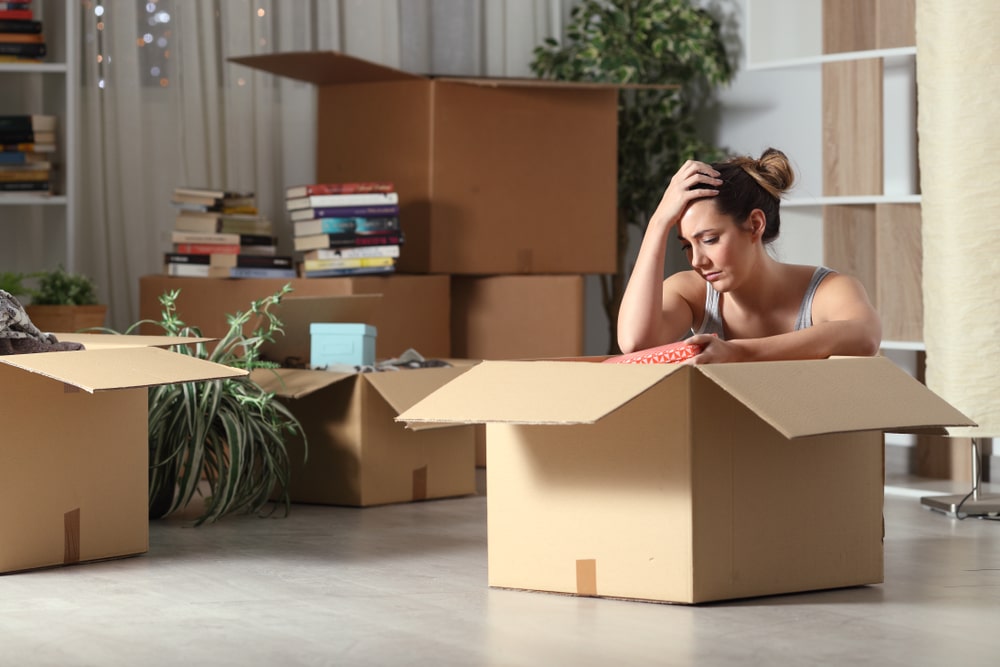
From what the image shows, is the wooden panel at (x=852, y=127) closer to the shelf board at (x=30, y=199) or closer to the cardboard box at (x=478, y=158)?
the cardboard box at (x=478, y=158)

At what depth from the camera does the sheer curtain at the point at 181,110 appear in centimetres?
386

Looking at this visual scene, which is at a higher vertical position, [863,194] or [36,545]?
[863,194]

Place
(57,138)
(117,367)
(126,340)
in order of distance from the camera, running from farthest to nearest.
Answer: (57,138)
(126,340)
(117,367)

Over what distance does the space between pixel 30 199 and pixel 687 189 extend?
2.10m

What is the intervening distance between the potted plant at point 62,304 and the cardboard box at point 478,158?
71 centimetres

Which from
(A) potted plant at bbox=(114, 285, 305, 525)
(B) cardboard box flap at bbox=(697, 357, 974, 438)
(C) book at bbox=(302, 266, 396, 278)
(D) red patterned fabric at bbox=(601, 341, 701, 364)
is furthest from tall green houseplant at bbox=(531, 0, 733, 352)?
(B) cardboard box flap at bbox=(697, 357, 974, 438)

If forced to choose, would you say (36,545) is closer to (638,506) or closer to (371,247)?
(638,506)

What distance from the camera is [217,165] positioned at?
157 inches

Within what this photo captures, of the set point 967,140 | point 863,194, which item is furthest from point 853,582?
point 863,194

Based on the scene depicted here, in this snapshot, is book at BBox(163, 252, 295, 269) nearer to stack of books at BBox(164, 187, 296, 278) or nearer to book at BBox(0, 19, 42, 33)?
stack of books at BBox(164, 187, 296, 278)

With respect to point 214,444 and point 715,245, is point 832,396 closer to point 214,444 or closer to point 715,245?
point 715,245

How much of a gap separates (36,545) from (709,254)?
1.19 metres

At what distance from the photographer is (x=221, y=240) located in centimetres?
352

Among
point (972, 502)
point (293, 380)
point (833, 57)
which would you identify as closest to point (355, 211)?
point (293, 380)
